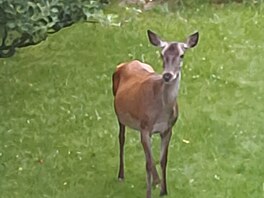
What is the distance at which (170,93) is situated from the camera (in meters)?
6.47

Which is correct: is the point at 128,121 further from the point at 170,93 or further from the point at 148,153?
the point at 170,93

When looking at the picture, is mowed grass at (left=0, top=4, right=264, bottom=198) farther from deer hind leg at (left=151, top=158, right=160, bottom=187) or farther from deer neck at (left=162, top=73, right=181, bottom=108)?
deer neck at (left=162, top=73, right=181, bottom=108)

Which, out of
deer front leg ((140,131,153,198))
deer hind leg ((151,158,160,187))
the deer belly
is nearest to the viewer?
deer front leg ((140,131,153,198))

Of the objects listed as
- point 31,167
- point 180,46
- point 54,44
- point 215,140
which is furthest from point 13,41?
point 180,46

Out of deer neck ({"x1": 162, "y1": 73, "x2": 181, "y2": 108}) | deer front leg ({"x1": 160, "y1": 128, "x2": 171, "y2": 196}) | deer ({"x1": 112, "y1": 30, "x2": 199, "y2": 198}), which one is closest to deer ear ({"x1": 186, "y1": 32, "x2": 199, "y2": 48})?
deer ({"x1": 112, "y1": 30, "x2": 199, "y2": 198})

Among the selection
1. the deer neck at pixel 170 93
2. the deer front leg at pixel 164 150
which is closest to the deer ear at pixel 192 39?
the deer neck at pixel 170 93

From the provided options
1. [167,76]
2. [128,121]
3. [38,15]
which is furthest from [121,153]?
[38,15]

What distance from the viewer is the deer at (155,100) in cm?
630

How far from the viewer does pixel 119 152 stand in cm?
762

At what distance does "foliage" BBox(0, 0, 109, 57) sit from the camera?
24.7ft

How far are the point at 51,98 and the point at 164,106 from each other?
275 cm

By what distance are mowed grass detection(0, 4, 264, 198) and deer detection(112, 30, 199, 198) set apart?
0.53 metres

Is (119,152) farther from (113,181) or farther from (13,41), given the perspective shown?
(13,41)

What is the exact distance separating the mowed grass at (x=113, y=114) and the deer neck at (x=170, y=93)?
0.84 metres
